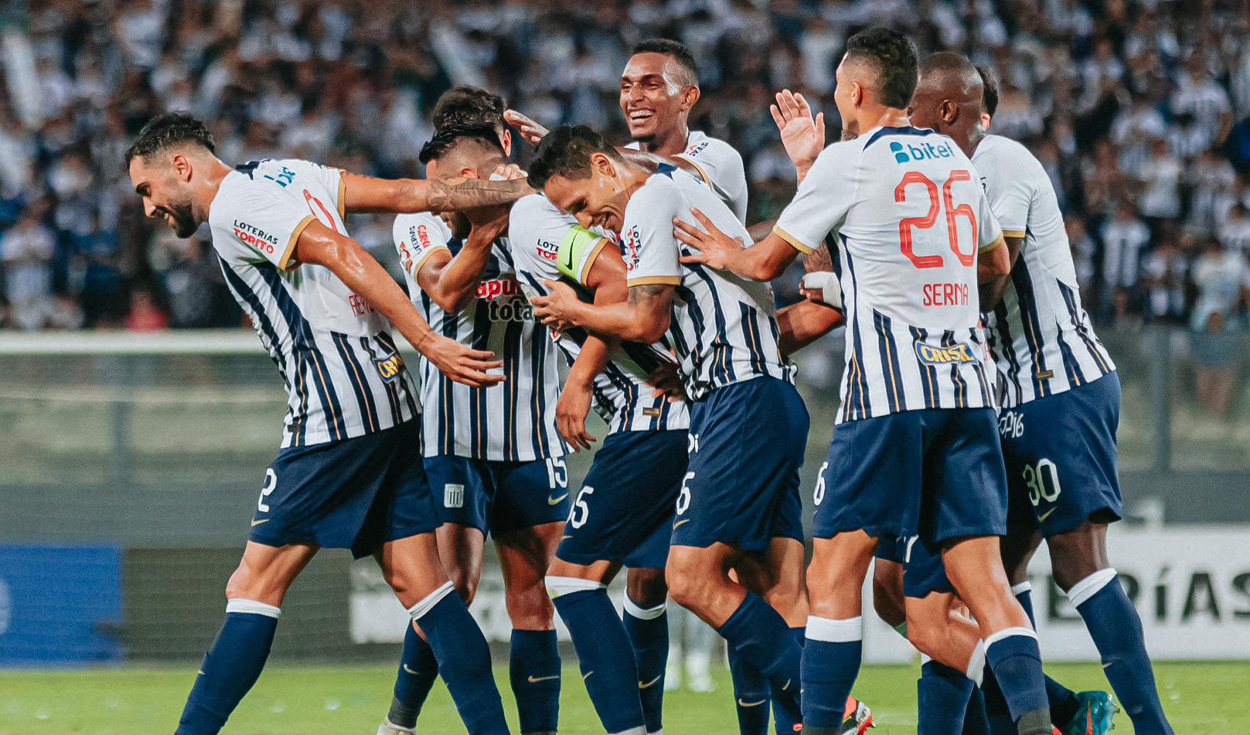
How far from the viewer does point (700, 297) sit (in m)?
4.93

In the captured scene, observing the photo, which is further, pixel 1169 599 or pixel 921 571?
pixel 1169 599

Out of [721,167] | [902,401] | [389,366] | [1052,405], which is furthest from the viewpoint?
[721,167]

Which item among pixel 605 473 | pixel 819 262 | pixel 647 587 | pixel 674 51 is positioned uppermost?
pixel 674 51

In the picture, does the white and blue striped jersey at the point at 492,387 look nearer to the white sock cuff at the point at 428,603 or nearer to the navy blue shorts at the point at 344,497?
the navy blue shorts at the point at 344,497

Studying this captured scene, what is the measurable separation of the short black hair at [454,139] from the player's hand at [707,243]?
42.1 inches

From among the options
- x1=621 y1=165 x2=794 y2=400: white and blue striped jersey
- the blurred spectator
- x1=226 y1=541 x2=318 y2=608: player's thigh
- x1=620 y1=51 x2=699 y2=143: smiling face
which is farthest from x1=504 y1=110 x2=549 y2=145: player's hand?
the blurred spectator

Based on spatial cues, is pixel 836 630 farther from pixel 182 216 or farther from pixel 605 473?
pixel 182 216

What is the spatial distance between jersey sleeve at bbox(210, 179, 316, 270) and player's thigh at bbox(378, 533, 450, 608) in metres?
0.99

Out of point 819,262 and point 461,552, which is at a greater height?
point 819,262

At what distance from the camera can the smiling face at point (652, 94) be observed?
19.2 feet

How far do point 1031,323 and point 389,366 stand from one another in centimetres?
213

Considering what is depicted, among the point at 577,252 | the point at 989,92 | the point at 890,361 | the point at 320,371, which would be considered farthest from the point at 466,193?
the point at 989,92

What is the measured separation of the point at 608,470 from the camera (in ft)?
16.7

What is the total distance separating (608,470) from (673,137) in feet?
5.03
